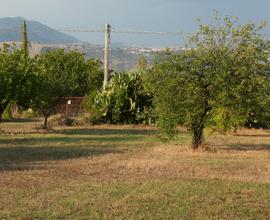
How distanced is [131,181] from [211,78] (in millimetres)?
8223

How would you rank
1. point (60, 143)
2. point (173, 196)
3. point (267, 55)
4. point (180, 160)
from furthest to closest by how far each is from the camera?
point (60, 143), point (267, 55), point (180, 160), point (173, 196)

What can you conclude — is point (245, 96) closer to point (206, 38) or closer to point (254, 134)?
point (206, 38)

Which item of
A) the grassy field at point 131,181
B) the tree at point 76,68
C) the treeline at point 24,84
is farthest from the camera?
the tree at point 76,68

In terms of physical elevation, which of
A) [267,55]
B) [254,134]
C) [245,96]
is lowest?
[254,134]

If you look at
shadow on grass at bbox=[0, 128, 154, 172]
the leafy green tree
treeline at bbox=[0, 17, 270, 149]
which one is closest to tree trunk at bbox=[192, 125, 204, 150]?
treeline at bbox=[0, 17, 270, 149]

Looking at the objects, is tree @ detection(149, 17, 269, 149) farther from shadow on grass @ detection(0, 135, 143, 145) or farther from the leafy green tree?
the leafy green tree

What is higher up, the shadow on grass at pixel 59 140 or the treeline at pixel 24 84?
the treeline at pixel 24 84

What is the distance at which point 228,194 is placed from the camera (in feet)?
40.6

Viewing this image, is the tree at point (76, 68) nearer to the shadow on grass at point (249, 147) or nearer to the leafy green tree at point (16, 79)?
the leafy green tree at point (16, 79)

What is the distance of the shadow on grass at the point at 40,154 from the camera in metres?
17.4

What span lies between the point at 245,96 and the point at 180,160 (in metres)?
4.17

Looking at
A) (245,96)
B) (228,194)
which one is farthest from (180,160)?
(228,194)

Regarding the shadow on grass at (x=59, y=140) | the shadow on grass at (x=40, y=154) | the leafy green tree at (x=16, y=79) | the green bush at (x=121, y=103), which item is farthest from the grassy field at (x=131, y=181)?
the green bush at (x=121, y=103)

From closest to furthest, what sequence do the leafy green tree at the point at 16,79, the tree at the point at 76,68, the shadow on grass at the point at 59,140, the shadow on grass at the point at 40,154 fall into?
the shadow on grass at the point at 40,154
the shadow on grass at the point at 59,140
the leafy green tree at the point at 16,79
the tree at the point at 76,68
